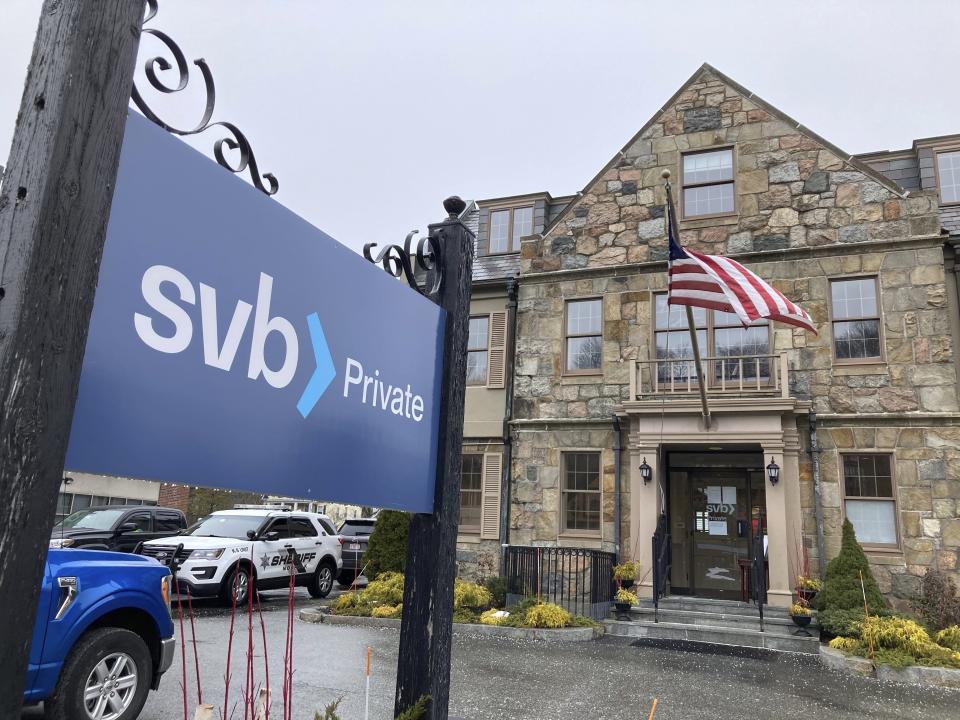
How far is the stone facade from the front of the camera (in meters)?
12.6

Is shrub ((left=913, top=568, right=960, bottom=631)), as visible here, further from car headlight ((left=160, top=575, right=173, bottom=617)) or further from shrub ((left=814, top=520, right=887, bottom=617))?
car headlight ((left=160, top=575, right=173, bottom=617))

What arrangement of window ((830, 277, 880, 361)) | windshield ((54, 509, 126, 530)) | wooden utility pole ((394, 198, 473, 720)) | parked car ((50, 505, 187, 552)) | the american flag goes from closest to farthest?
wooden utility pole ((394, 198, 473, 720)), the american flag, window ((830, 277, 880, 361)), parked car ((50, 505, 187, 552)), windshield ((54, 509, 126, 530))

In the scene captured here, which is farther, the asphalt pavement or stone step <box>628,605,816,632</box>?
stone step <box>628,605,816,632</box>

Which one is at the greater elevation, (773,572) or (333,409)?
(333,409)

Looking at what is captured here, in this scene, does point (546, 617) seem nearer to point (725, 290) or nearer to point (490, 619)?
point (490, 619)

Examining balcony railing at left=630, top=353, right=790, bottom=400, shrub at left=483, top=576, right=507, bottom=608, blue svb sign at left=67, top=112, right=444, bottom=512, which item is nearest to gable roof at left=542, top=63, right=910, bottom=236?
balcony railing at left=630, top=353, right=790, bottom=400

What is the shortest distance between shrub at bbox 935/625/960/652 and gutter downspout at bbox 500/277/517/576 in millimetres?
7504

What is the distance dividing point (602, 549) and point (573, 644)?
12.5 feet

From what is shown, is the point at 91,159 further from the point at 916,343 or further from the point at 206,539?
the point at 916,343

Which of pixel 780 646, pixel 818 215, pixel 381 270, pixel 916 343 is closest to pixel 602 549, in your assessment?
pixel 780 646

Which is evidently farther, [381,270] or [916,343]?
[916,343]

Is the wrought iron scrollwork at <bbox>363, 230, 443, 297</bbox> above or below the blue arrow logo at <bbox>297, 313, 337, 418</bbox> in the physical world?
above

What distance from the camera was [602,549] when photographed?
1415 centimetres

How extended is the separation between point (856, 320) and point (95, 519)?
49.2ft
